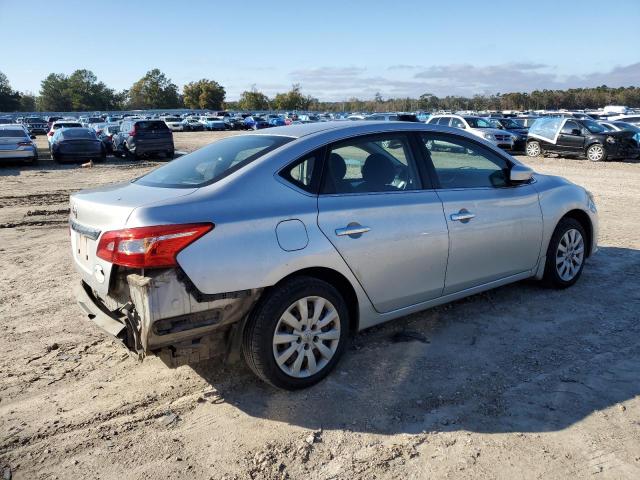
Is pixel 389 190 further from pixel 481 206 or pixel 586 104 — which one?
pixel 586 104

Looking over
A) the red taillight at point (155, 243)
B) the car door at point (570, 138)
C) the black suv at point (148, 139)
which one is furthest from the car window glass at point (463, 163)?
the black suv at point (148, 139)

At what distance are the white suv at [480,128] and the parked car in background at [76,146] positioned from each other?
45.0 feet

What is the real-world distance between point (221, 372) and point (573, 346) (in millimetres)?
2635

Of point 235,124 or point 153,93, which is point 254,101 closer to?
point 153,93

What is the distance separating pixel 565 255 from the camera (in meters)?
5.10

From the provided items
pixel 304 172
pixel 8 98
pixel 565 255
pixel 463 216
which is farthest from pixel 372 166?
pixel 8 98

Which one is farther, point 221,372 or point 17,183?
point 17,183

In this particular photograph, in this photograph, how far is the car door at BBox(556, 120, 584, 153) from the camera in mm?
20422

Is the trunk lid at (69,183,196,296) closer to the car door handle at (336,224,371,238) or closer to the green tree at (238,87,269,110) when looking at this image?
the car door handle at (336,224,371,238)

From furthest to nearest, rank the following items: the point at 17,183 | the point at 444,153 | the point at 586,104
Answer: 1. the point at 586,104
2. the point at 17,183
3. the point at 444,153

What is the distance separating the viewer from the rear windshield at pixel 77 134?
21.0 metres

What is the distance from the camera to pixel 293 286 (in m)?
3.22

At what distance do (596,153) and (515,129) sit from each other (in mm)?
7098

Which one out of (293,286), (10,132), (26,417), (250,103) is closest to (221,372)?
(293,286)
